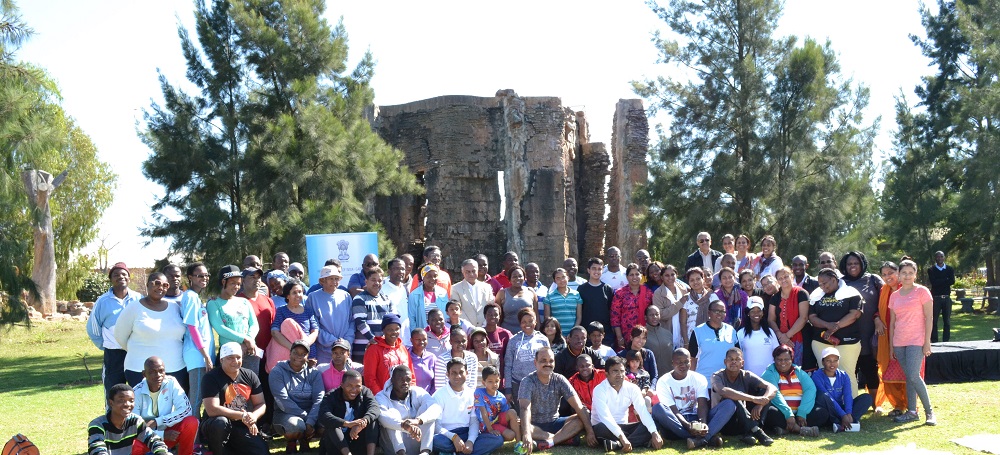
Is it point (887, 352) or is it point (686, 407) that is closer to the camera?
point (686, 407)

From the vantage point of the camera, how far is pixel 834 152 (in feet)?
57.9

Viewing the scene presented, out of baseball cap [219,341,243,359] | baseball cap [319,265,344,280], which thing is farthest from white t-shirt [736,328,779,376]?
baseball cap [219,341,243,359]

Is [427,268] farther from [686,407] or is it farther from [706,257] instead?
[706,257]

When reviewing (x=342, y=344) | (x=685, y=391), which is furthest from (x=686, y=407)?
(x=342, y=344)

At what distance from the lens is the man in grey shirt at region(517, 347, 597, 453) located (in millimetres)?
7117

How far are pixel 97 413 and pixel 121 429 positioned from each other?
12.8 feet

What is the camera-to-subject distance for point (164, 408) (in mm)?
6207

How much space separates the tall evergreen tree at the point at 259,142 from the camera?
49.8 feet

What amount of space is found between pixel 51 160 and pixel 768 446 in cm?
2651

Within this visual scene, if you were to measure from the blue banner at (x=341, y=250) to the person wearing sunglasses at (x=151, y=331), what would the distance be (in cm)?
365

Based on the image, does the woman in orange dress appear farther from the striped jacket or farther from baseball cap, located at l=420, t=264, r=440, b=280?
the striped jacket

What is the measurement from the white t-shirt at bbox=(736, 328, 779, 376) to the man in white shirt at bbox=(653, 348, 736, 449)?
0.70 m

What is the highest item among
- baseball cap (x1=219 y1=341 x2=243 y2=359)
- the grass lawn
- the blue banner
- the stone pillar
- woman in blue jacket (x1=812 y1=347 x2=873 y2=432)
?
the stone pillar

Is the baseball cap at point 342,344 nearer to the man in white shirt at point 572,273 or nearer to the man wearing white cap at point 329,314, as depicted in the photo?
the man wearing white cap at point 329,314
